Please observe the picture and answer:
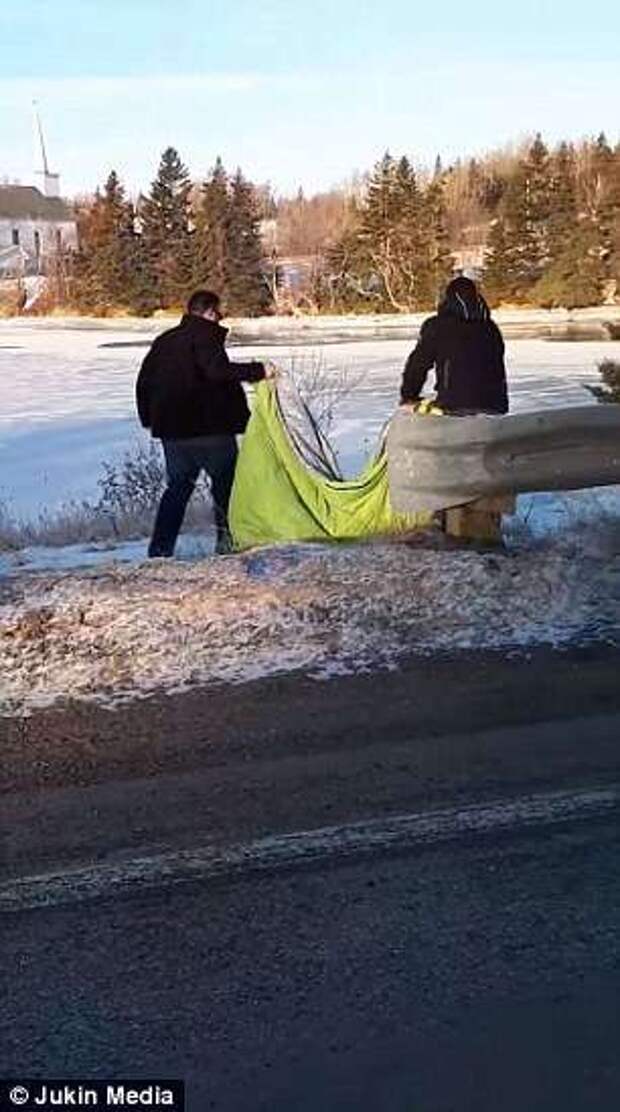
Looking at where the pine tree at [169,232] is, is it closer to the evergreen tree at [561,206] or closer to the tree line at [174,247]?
the tree line at [174,247]

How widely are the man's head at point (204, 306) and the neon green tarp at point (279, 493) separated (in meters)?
0.66

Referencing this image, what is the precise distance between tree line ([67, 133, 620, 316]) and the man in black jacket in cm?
4717

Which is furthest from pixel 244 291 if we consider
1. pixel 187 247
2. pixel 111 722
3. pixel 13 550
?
pixel 111 722

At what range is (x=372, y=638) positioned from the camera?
6.31 meters

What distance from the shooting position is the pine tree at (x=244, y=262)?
6494 cm

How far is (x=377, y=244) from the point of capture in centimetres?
6272

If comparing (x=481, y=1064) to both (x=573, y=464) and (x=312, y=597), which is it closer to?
(x=312, y=597)

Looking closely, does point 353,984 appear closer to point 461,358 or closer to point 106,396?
point 461,358

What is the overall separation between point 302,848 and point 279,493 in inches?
197

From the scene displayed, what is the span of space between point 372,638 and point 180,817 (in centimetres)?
212

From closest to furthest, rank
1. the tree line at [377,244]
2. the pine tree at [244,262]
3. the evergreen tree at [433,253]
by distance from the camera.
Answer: the tree line at [377,244], the evergreen tree at [433,253], the pine tree at [244,262]

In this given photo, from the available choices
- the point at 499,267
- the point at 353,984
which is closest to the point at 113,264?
the point at 499,267

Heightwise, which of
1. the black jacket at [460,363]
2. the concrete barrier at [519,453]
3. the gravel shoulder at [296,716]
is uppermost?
the black jacket at [460,363]

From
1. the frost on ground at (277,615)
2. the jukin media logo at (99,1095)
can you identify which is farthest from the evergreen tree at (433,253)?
the jukin media logo at (99,1095)
